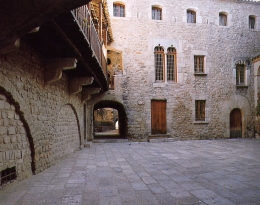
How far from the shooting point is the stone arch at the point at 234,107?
13586 millimetres

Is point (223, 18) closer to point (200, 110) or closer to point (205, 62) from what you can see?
point (205, 62)

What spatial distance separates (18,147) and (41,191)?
3.49ft

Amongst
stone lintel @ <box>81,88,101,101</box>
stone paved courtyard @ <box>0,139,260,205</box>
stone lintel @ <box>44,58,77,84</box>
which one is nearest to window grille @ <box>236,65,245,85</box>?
stone paved courtyard @ <box>0,139,260,205</box>

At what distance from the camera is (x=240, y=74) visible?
14.3 metres

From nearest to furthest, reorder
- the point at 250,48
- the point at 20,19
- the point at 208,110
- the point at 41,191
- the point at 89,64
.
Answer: the point at 20,19, the point at 41,191, the point at 89,64, the point at 208,110, the point at 250,48

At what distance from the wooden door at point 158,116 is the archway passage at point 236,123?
4.65m

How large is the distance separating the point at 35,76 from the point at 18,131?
1309 mm

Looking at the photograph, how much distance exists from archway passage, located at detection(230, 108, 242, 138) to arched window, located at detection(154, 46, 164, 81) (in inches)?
207

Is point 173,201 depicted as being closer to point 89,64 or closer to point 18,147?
point 18,147

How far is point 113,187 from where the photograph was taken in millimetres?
4133

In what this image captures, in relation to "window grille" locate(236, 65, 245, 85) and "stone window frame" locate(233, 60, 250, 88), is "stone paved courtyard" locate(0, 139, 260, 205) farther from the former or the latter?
"window grille" locate(236, 65, 245, 85)

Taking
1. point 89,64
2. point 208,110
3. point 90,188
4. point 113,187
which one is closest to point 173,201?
point 113,187

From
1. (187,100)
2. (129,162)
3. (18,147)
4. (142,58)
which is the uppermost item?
(142,58)

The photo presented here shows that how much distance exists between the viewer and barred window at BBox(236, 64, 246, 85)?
14219 millimetres
